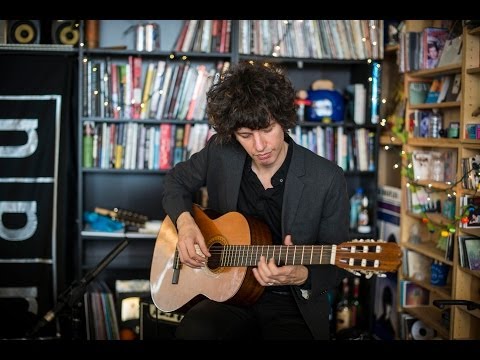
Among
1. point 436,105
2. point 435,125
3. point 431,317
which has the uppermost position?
point 436,105

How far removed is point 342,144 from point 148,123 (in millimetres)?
1217

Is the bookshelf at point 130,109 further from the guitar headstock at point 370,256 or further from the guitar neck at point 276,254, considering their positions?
the guitar headstock at point 370,256

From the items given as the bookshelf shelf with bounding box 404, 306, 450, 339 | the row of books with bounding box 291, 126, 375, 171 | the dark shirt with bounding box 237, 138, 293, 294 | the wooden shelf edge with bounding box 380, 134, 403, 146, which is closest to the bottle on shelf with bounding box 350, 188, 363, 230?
the row of books with bounding box 291, 126, 375, 171

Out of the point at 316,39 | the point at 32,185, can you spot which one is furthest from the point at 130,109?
the point at 316,39

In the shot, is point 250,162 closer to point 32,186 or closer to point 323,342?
point 323,342

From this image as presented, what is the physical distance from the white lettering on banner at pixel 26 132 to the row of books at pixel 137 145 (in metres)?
0.30

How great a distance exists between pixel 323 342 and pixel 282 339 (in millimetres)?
155

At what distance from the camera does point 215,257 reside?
260 cm

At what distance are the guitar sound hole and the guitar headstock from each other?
1.72ft

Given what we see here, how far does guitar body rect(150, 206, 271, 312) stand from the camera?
249cm

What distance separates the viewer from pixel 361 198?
4.30m

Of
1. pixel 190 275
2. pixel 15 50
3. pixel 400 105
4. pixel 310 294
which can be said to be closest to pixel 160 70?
pixel 15 50

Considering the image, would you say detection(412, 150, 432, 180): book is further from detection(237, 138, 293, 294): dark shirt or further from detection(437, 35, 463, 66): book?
detection(237, 138, 293, 294): dark shirt

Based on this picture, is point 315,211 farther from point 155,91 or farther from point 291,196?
point 155,91
